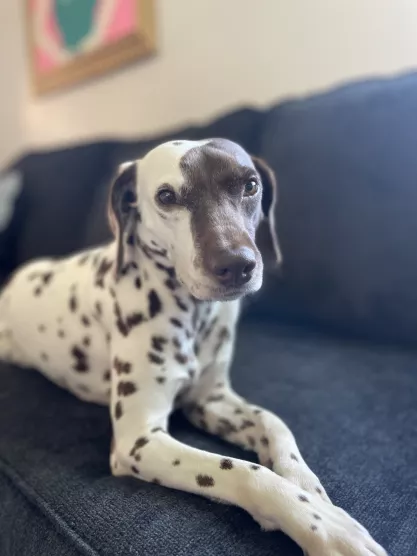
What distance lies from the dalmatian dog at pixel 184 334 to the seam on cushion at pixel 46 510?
0.14 meters

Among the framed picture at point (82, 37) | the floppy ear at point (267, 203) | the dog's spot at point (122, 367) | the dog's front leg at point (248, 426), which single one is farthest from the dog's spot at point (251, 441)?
the framed picture at point (82, 37)

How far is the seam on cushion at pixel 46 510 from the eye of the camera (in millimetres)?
771

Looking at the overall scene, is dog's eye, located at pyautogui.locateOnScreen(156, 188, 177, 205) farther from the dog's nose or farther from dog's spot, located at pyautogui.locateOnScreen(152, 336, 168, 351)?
dog's spot, located at pyautogui.locateOnScreen(152, 336, 168, 351)

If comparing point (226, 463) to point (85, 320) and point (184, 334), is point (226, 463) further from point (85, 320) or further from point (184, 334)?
point (85, 320)

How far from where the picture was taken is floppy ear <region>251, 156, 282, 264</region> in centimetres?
114

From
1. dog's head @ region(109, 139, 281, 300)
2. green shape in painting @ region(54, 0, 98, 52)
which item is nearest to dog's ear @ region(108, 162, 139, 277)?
dog's head @ region(109, 139, 281, 300)

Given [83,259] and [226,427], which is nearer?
[226,427]

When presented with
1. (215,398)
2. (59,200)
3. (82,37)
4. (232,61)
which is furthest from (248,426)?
(82,37)

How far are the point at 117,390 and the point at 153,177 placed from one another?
0.40 meters

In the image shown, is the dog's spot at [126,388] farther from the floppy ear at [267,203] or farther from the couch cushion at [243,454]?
the floppy ear at [267,203]

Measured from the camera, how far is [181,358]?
1089mm

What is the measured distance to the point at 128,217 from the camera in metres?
1.12

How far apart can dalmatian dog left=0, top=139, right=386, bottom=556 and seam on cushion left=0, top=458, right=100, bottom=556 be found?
0.14 metres

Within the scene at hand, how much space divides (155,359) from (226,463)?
28cm
